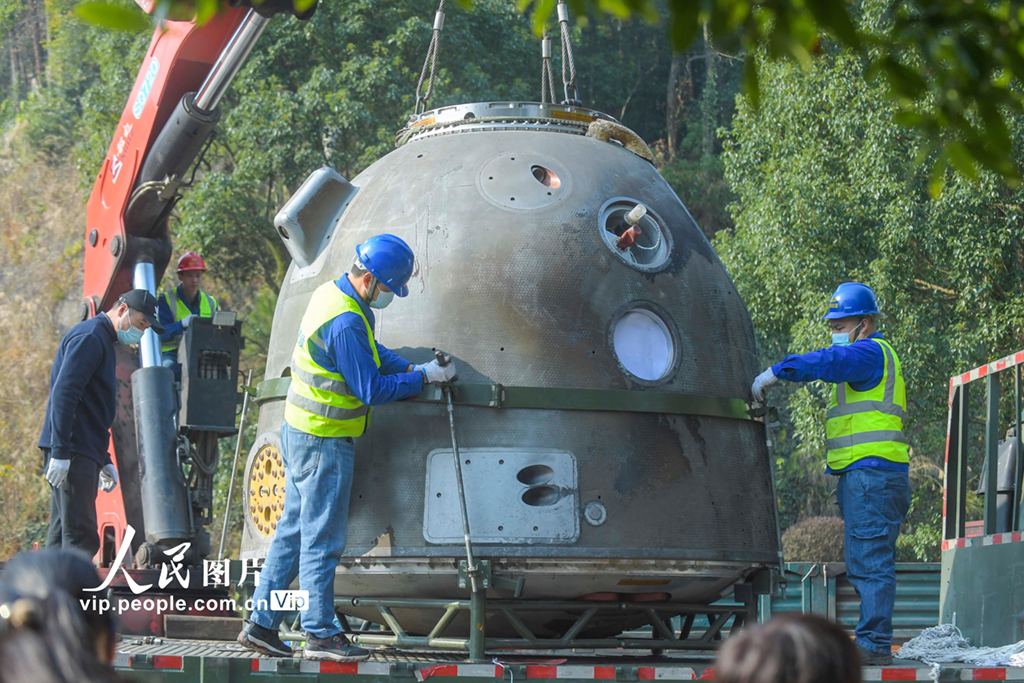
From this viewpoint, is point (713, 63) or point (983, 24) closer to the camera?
point (983, 24)

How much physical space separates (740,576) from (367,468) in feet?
6.71

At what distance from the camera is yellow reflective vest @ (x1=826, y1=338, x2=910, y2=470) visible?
20.2 ft

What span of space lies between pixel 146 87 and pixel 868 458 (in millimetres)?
5776

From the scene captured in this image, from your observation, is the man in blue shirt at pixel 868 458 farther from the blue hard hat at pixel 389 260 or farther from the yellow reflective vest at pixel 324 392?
the yellow reflective vest at pixel 324 392

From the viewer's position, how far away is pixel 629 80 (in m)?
28.5

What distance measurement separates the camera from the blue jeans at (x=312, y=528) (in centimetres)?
554

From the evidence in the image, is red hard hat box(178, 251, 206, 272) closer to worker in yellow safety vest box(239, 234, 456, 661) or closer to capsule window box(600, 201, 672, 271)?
worker in yellow safety vest box(239, 234, 456, 661)

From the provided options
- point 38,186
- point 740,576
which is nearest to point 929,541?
point 740,576

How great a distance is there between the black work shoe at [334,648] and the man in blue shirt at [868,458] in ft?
8.14

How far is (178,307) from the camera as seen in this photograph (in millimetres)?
9141

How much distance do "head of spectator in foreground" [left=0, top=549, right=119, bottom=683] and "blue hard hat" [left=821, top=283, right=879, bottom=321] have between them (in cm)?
511

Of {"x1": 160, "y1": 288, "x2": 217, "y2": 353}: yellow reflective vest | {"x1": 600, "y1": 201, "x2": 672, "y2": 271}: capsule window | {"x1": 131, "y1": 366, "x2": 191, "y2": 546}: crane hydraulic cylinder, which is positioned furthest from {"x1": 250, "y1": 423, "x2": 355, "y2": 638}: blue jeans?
{"x1": 160, "y1": 288, "x2": 217, "y2": 353}: yellow reflective vest

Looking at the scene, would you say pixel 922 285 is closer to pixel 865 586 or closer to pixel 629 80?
pixel 865 586

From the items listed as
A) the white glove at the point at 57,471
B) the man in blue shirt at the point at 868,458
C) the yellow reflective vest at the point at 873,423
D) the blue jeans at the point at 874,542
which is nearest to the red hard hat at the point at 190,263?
the white glove at the point at 57,471
